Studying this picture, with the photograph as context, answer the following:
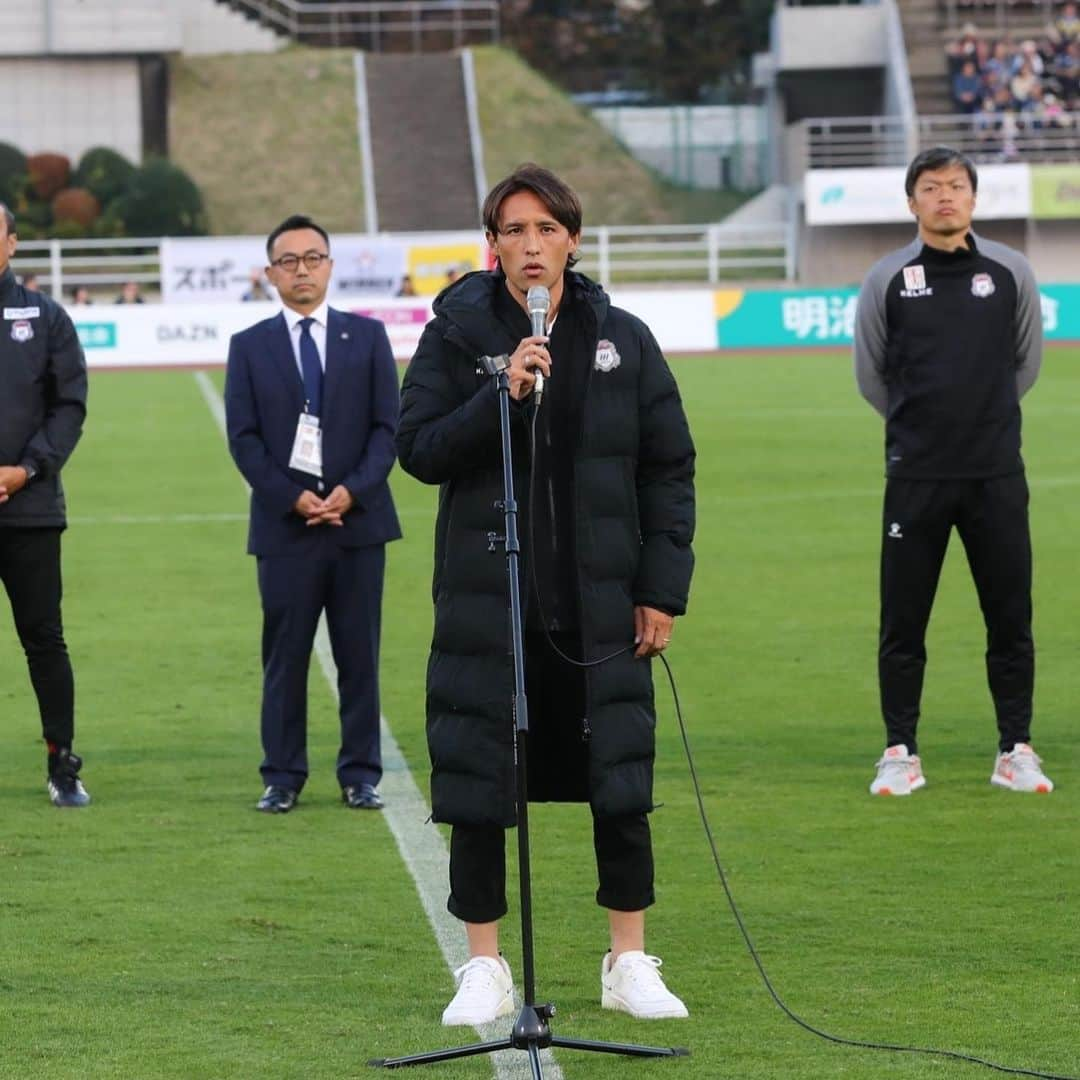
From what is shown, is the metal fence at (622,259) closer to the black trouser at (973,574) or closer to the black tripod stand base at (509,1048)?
the black trouser at (973,574)

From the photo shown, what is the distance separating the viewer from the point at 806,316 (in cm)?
3569

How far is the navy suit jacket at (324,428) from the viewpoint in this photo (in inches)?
328

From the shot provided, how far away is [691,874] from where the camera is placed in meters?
7.30

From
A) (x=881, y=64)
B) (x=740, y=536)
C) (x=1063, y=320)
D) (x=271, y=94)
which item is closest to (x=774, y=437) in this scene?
(x=740, y=536)

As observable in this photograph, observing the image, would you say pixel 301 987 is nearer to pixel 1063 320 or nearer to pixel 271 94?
pixel 1063 320

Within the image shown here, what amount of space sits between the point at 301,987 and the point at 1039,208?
4298cm

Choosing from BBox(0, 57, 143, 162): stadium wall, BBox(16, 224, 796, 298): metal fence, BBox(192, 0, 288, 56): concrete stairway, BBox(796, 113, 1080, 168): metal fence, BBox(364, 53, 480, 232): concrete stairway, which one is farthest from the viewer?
BBox(192, 0, 288, 56): concrete stairway

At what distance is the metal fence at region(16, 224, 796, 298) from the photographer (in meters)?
46.5

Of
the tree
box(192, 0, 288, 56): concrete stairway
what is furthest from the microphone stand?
the tree

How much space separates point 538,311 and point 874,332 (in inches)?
135

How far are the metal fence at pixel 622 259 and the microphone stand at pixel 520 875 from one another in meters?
39.3

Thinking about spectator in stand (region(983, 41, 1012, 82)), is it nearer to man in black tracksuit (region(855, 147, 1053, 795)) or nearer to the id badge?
man in black tracksuit (region(855, 147, 1053, 795))

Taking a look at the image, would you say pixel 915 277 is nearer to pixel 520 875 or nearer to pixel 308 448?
pixel 308 448

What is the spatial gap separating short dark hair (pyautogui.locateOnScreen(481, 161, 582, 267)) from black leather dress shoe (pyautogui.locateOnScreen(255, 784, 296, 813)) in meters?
3.24
